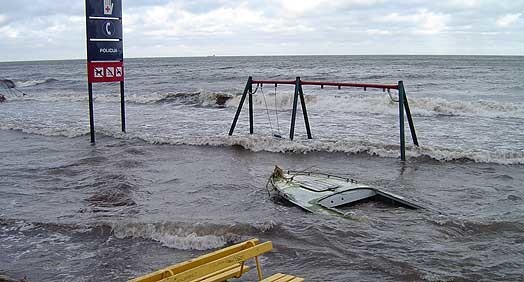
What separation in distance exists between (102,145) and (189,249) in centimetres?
865

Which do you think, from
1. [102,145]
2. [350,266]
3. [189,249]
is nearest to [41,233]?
[189,249]

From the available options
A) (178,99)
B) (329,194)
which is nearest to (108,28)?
(329,194)

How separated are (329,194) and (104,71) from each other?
759 centimetres

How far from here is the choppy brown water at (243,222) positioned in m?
5.71

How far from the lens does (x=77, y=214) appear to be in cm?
772

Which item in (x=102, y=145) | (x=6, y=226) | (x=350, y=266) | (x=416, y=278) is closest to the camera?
(x=416, y=278)

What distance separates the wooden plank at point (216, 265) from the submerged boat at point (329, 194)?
319 cm

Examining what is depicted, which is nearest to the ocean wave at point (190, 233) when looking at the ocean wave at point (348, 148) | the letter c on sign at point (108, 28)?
the ocean wave at point (348, 148)

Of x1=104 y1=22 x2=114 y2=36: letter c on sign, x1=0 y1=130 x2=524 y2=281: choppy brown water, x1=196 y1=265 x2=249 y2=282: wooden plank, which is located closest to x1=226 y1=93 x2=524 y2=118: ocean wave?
x1=104 y1=22 x2=114 y2=36: letter c on sign

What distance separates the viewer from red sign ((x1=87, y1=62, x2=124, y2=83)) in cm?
1281

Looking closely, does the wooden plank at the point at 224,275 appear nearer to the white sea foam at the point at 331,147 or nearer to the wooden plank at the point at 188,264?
the wooden plank at the point at 188,264

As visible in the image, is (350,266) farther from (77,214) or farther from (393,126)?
(393,126)

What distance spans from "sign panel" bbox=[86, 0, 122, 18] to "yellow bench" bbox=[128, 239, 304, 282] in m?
9.90

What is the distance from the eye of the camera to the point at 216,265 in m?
4.02
